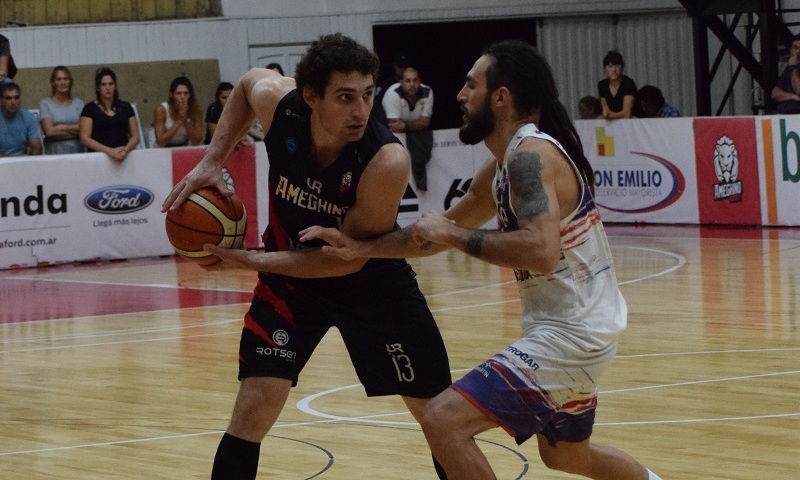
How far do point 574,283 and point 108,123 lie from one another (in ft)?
36.2

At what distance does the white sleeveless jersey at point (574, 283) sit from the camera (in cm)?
444

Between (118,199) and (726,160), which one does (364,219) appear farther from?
(726,160)

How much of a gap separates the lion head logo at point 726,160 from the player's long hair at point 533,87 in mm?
11151

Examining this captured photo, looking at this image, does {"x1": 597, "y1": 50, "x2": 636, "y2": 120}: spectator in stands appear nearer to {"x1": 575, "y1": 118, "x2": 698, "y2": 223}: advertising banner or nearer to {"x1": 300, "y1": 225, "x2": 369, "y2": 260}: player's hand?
{"x1": 575, "y1": 118, "x2": 698, "y2": 223}: advertising banner

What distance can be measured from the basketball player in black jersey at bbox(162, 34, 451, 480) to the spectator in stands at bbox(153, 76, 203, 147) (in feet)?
32.6

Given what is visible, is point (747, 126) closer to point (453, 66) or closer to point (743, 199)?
point (743, 199)

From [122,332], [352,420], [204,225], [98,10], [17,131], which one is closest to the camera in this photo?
[204,225]

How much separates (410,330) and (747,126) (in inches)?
425

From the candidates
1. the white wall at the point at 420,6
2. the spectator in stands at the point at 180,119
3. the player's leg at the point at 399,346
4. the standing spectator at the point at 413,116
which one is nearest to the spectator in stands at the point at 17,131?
the spectator in stands at the point at 180,119

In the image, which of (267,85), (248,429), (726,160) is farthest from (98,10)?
(248,429)

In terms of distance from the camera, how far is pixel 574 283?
14.6 ft

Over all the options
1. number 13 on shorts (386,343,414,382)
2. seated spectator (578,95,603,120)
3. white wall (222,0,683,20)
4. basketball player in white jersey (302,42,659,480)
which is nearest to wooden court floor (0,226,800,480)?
number 13 on shorts (386,343,414,382)

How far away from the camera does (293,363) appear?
514cm

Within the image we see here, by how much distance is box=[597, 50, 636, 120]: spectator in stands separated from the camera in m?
16.4
